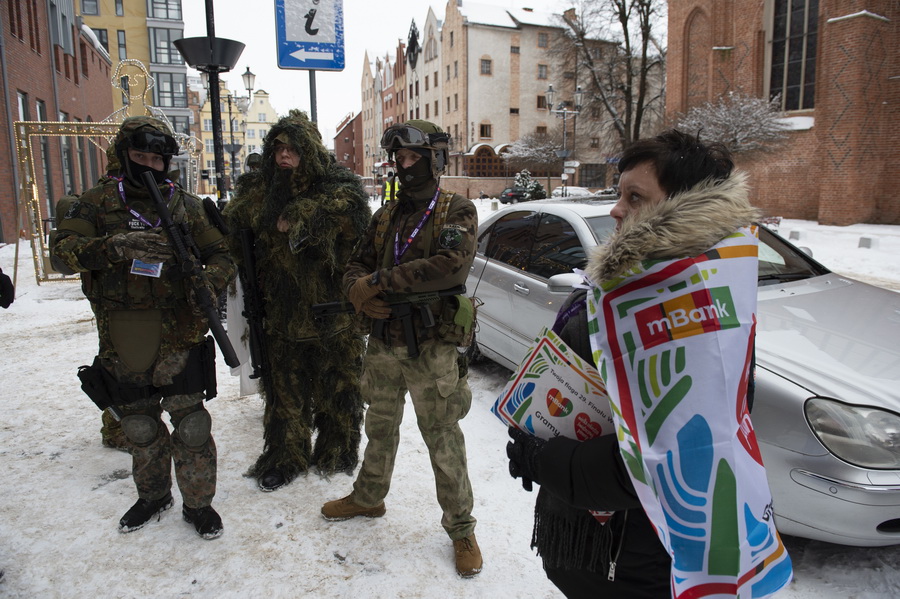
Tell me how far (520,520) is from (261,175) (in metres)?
2.48

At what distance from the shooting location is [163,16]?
158ft

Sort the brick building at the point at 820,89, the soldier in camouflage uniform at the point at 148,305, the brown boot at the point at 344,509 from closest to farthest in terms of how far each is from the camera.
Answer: the soldier in camouflage uniform at the point at 148,305 → the brown boot at the point at 344,509 → the brick building at the point at 820,89

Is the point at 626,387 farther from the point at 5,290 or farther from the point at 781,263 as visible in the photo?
the point at 781,263

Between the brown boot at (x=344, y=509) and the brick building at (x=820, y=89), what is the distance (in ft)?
68.0

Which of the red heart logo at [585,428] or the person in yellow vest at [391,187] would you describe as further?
the person in yellow vest at [391,187]

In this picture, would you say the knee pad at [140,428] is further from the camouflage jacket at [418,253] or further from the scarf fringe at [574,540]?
the scarf fringe at [574,540]

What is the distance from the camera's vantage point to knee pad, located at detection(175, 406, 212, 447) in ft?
9.86

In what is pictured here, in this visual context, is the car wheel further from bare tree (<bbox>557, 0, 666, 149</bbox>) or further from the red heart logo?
bare tree (<bbox>557, 0, 666, 149</bbox>)

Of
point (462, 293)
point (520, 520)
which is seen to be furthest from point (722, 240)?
point (520, 520)

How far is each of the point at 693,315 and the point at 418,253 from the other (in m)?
1.72

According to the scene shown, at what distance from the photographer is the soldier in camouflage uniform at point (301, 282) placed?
3322 millimetres

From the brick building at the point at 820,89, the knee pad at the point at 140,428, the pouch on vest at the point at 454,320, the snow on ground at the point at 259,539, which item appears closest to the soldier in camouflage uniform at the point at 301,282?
the snow on ground at the point at 259,539

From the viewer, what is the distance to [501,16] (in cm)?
5241

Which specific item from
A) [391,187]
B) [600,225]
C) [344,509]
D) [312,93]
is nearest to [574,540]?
[344,509]
